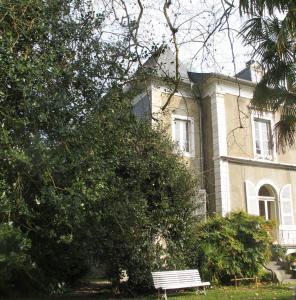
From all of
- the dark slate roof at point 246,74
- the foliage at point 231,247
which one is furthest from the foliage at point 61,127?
the dark slate roof at point 246,74

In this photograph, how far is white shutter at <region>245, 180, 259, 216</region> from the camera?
22.3 m

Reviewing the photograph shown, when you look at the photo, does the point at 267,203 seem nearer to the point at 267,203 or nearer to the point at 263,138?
the point at 267,203

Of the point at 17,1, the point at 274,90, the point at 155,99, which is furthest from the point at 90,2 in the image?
the point at 155,99

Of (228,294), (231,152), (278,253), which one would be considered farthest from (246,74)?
(228,294)

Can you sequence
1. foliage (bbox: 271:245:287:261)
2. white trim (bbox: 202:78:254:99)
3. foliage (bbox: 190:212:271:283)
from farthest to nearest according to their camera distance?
white trim (bbox: 202:78:254:99), foliage (bbox: 271:245:287:261), foliage (bbox: 190:212:271:283)

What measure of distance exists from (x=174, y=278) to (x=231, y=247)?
348 centimetres

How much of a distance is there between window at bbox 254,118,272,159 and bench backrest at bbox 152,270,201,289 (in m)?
11.1

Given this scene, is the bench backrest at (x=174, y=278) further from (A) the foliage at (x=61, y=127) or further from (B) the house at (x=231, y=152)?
(B) the house at (x=231, y=152)

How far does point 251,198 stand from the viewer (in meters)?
22.5

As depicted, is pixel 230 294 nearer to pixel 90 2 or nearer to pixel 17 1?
pixel 90 2

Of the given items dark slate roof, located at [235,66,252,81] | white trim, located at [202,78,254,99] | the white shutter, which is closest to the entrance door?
the white shutter

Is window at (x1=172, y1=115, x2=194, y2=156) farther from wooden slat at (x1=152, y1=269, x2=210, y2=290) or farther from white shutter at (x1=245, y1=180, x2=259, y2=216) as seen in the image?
wooden slat at (x1=152, y1=269, x2=210, y2=290)

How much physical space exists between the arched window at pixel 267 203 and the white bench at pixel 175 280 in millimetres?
10662

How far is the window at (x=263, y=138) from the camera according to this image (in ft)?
77.5
